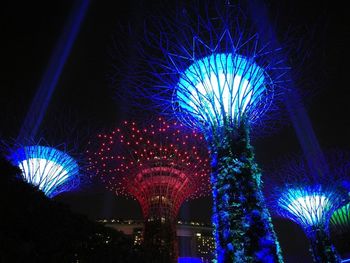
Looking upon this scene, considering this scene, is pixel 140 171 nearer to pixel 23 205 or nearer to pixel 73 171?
pixel 73 171

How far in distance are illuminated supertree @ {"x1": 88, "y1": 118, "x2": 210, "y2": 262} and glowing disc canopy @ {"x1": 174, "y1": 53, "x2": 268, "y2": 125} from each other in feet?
28.5

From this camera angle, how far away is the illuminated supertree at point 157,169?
64.8 ft

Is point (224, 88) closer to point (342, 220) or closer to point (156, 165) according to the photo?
point (156, 165)

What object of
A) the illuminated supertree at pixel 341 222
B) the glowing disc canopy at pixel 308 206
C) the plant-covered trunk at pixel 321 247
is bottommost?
the plant-covered trunk at pixel 321 247

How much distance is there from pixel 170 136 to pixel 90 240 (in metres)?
11.8

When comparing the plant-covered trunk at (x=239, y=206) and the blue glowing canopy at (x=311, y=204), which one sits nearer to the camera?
the plant-covered trunk at (x=239, y=206)

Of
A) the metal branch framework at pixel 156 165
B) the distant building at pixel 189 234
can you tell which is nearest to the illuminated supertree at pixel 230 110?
the metal branch framework at pixel 156 165

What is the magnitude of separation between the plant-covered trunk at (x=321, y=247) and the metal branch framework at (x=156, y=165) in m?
7.03

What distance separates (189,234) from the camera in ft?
191

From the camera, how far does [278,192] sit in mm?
21109

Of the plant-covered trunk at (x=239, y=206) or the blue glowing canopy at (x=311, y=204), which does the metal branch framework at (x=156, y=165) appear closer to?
the blue glowing canopy at (x=311, y=204)

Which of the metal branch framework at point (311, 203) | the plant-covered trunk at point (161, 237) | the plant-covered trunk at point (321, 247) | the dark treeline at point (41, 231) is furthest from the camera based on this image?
the metal branch framework at point (311, 203)

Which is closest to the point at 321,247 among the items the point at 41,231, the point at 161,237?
the point at 161,237

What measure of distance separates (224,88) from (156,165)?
11.7 metres
